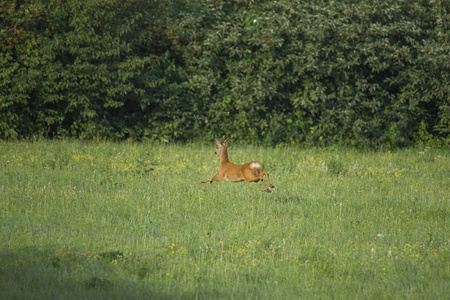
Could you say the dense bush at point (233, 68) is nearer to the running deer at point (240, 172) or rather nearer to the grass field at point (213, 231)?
the grass field at point (213, 231)

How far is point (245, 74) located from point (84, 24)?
491cm

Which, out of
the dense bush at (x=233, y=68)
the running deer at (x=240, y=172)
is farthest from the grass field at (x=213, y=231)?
the dense bush at (x=233, y=68)

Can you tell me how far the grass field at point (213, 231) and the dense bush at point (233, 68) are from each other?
3712 mm

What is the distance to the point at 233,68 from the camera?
15.6m

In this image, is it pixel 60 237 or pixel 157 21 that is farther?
pixel 157 21

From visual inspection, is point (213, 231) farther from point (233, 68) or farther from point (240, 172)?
point (233, 68)

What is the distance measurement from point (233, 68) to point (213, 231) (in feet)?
31.5

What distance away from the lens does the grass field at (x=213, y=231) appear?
198 inches

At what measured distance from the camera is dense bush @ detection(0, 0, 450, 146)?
14.3 metres

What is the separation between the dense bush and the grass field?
12.2ft

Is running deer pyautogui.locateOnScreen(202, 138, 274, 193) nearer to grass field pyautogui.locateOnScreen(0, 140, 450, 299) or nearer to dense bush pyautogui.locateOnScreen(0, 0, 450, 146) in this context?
grass field pyautogui.locateOnScreen(0, 140, 450, 299)

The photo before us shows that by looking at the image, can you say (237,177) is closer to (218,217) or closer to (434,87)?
(218,217)

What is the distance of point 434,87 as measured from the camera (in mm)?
15711

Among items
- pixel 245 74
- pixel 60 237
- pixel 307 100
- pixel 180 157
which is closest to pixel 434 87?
pixel 307 100
